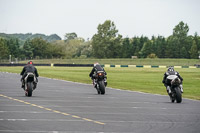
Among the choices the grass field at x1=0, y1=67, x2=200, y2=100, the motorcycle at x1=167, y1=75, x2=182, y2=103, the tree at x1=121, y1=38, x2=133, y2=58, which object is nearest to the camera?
the motorcycle at x1=167, y1=75, x2=182, y2=103

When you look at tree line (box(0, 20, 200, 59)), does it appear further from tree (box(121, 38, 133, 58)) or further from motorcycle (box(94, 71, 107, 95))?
motorcycle (box(94, 71, 107, 95))

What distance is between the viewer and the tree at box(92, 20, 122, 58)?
617 ft

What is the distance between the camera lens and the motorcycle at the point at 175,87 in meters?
23.0

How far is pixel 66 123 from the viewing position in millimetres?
15250

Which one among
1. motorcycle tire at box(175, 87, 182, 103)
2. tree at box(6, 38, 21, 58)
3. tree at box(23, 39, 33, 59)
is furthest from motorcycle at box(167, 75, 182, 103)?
tree at box(23, 39, 33, 59)

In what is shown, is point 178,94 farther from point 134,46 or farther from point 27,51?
point 27,51

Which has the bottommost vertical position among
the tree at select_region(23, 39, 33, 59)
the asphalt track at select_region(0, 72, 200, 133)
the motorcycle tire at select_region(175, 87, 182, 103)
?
the asphalt track at select_region(0, 72, 200, 133)

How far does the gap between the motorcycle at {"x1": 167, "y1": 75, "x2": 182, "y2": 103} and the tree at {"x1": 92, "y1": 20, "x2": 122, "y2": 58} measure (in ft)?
529

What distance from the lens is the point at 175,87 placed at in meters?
23.1

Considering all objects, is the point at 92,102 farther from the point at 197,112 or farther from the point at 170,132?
the point at 170,132

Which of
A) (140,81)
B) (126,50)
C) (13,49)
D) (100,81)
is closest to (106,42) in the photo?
(126,50)

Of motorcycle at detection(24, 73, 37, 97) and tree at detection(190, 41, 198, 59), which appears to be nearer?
motorcycle at detection(24, 73, 37, 97)

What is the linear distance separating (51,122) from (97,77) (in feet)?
42.5

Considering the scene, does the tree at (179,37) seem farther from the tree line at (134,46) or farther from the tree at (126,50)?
the tree at (126,50)
